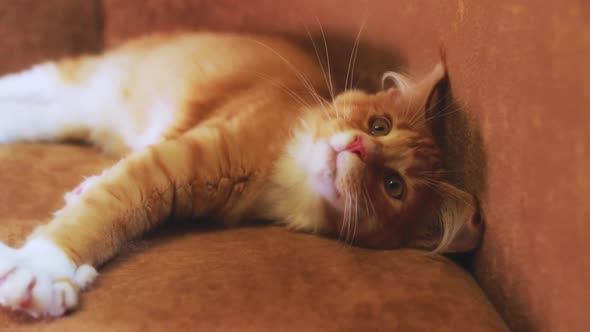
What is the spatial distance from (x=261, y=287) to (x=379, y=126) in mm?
607

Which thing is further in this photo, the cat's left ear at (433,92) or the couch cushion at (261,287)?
the cat's left ear at (433,92)

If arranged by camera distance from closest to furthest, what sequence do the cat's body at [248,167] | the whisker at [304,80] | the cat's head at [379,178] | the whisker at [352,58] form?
1. the cat's body at [248,167]
2. the cat's head at [379,178]
3. the whisker at [304,80]
4. the whisker at [352,58]

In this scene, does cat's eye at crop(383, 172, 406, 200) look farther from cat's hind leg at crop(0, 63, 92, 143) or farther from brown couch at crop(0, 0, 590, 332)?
cat's hind leg at crop(0, 63, 92, 143)

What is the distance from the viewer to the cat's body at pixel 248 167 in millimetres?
1021

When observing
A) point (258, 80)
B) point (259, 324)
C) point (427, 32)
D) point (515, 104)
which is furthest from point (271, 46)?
point (259, 324)

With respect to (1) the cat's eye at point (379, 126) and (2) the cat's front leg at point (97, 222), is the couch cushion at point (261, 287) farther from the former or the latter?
(1) the cat's eye at point (379, 126)

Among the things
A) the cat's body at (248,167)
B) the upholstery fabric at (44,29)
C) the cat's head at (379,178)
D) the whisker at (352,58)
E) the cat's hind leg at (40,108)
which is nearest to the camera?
the cat's body at (248,167)

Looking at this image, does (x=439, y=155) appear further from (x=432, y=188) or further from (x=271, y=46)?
(x=271, y=46)

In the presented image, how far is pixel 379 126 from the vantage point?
53.8 inches

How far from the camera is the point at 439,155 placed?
4.28 feet

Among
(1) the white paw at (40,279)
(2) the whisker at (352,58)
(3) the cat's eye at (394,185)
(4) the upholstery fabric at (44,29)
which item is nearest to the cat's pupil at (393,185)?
(3) the cat's eye at (394,185)

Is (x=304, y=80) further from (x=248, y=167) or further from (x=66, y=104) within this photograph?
(x=66, y=104)

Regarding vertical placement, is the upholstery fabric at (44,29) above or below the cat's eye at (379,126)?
above

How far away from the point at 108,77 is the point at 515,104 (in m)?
1.47
